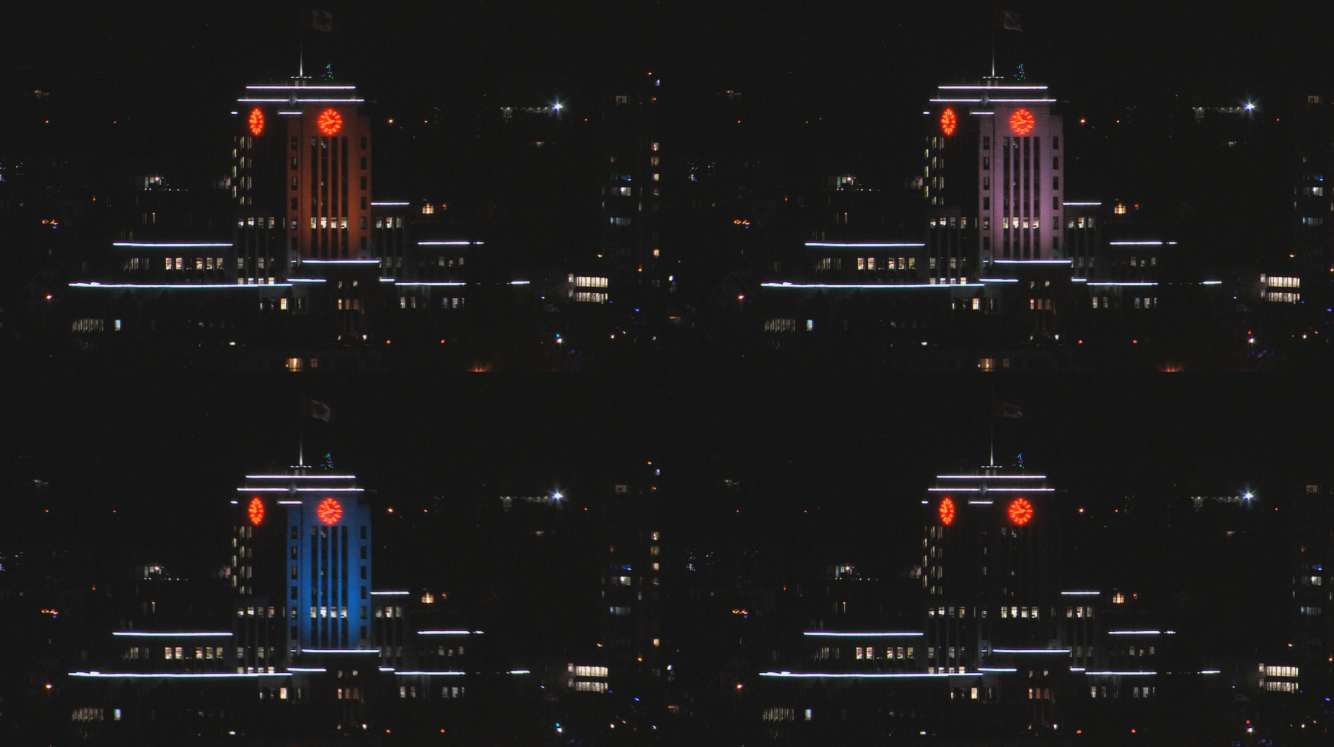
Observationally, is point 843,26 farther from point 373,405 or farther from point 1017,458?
point 373,405

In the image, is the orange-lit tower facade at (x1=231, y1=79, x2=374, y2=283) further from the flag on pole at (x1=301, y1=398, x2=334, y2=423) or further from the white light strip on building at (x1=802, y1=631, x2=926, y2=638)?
the white light strip on building at (x1=802, y1=631, x2=926, y2=638)

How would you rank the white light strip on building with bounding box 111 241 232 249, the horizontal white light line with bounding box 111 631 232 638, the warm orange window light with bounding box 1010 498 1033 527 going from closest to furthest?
the horizontal white light line with bounding box 111 631 232 638 → the warm orange window light with bounding box 1010 498 1033 527 → the white light strip on building with bounding box 111 241 232 249

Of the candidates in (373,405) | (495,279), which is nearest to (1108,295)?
(495,279)

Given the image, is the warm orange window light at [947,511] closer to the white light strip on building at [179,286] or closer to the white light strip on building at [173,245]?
the white light strip on building at [179,286]

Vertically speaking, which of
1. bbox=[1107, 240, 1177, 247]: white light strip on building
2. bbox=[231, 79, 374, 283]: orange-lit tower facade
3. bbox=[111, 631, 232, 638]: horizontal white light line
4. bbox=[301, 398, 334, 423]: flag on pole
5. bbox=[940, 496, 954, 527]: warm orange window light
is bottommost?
bbox=[111, 631, 232, 638]: horizontal white light line

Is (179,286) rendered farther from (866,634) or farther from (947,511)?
(947,511)

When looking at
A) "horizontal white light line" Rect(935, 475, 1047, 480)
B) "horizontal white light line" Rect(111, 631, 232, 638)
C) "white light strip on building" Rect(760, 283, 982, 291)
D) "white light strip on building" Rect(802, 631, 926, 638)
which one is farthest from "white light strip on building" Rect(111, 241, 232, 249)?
"horizontal white light line" Rect(935, 475, 1047, 480)

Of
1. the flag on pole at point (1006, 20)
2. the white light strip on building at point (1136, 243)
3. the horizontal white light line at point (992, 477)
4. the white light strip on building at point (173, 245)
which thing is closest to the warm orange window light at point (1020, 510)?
the horizontal white light line at point (992, 477)
